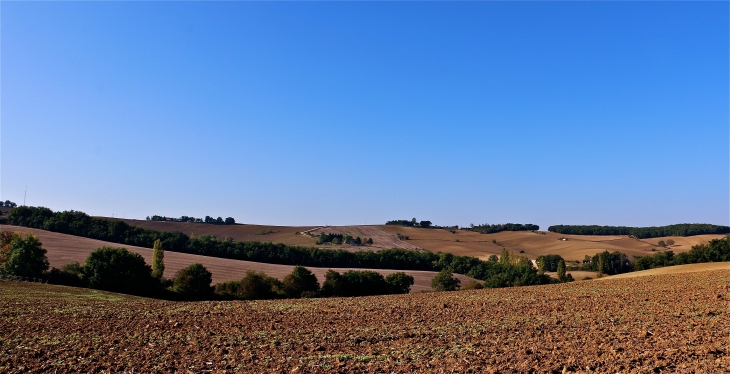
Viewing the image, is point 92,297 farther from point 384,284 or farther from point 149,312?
point 384,284

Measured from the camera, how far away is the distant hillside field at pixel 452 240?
379 ft

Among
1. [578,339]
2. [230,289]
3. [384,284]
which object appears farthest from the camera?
[384,284]

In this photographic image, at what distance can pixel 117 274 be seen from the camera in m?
51.4

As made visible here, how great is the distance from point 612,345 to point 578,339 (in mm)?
1618

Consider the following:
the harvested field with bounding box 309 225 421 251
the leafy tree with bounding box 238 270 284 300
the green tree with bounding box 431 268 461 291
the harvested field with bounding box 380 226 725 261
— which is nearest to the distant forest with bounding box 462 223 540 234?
the harvested field with bounding box 380 226 725 261

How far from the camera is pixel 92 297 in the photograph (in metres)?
38.9

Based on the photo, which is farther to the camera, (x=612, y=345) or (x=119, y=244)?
(x=119, y=244)

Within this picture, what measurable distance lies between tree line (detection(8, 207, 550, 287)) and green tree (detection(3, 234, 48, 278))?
124ft

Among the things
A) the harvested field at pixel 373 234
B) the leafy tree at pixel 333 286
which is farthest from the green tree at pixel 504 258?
the leafy tree at pixel 333 286

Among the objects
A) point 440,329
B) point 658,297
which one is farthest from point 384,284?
point 440,329

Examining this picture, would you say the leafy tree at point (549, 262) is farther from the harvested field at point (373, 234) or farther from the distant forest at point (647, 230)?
the distant forest at point (647, 230)

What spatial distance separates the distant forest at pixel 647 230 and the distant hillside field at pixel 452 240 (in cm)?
908

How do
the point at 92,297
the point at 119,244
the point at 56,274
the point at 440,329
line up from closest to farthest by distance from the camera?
the point at 440,329 < the point at 92,297 < the point at 56,274 < the point at 119,244

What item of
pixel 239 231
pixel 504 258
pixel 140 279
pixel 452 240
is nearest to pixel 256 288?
pixel 140 279
